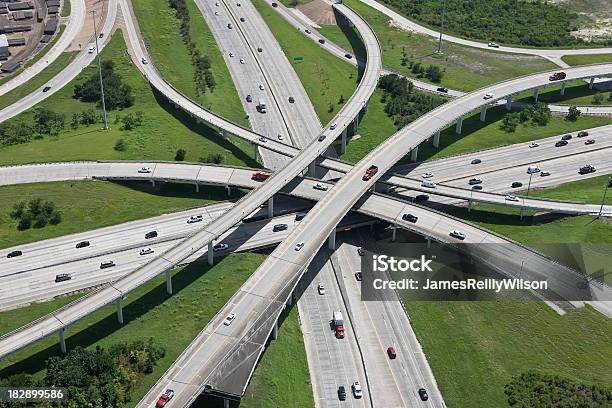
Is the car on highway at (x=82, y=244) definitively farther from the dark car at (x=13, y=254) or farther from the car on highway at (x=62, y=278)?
the dark car at (x=13, y=254)

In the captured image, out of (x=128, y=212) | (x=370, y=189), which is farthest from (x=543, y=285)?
(x=128, y=212)

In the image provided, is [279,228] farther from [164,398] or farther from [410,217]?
[164,398]

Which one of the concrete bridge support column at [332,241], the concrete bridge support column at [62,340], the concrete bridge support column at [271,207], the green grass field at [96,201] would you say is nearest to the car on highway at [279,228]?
the concrete bridge support column at [271,207]

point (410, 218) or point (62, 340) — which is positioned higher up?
point (410, 218)

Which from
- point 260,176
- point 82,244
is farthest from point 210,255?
point 260,176

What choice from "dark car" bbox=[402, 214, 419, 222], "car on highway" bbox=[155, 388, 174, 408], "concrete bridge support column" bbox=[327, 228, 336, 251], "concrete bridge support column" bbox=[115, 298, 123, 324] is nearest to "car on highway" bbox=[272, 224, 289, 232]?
"concrete bridge support column" bbox=[327, 228, 336, 251]

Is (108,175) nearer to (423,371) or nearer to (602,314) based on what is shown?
(423,371)
